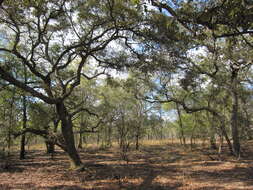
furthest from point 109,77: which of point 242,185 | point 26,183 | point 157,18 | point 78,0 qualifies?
point 242,185

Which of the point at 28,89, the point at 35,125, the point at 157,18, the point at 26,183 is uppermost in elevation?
the point at 157,18

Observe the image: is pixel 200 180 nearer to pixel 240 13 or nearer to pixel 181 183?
pixel 181 183

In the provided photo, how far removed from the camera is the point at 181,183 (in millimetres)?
6613

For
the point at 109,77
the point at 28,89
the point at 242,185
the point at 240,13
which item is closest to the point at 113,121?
the point at 109,77

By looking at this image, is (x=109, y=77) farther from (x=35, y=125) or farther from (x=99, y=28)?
(x=35, y=125)

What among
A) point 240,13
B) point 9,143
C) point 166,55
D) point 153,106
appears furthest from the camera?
point 153,106

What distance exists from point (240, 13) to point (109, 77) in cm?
711

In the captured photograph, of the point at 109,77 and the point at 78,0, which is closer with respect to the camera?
the point at 78,0

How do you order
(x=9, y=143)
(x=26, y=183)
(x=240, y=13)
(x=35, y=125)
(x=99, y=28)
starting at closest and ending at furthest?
(x=240, y=13) < (x=26, y=183) < (x=99, y=28) < (x=9, y=143) < (x=35, y=125)

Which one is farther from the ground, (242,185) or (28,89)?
(28,89)

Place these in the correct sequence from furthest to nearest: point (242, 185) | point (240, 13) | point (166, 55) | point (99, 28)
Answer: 1. point (99, 28)
2. point (166, 55)
3. point (242, 185)
4. point (240, 13)

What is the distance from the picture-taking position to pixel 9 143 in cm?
937

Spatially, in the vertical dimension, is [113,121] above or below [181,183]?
above

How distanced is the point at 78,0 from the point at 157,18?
3.26 m
